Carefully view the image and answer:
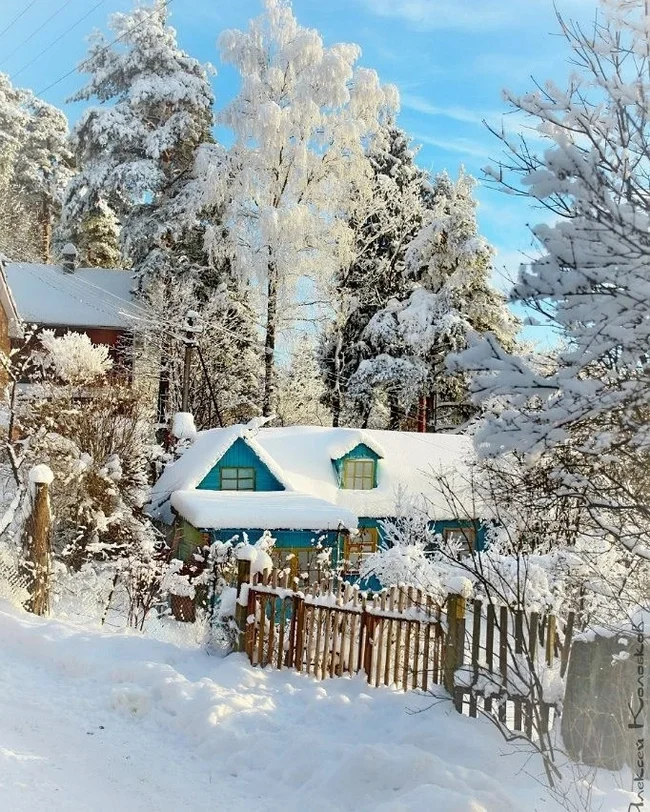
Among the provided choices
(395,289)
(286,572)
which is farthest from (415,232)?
(286,572)

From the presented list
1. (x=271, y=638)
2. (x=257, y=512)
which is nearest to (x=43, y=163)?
(x=257, y=512)

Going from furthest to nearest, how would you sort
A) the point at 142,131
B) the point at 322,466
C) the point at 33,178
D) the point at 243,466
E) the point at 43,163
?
the point at 43,163
the point at 33,178
the point at 142,131
the point at 322,466
the point at 243,466

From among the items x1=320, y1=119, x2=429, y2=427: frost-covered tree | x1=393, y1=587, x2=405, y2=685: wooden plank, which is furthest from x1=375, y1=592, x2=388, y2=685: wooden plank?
x1=320, y1=119, x2=429, y2=427: frost-covered tree

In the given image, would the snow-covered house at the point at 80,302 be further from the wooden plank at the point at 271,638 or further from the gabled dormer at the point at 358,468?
the wooden plank at the point at 271,638

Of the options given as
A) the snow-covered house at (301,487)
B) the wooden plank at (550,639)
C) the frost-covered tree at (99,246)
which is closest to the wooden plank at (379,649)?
the wooden plank at (550,639)

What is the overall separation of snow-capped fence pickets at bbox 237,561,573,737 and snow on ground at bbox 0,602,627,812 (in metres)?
0.32

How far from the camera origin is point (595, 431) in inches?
159

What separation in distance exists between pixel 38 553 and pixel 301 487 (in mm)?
9350

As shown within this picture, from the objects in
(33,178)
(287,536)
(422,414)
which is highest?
(33,178)

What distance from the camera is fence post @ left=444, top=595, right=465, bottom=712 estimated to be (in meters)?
6.82

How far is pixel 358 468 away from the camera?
786 inches

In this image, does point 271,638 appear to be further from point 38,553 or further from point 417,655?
point 38,553

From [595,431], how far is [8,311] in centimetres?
2186

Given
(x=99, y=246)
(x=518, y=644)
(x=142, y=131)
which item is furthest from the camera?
(x=99, y=246)
